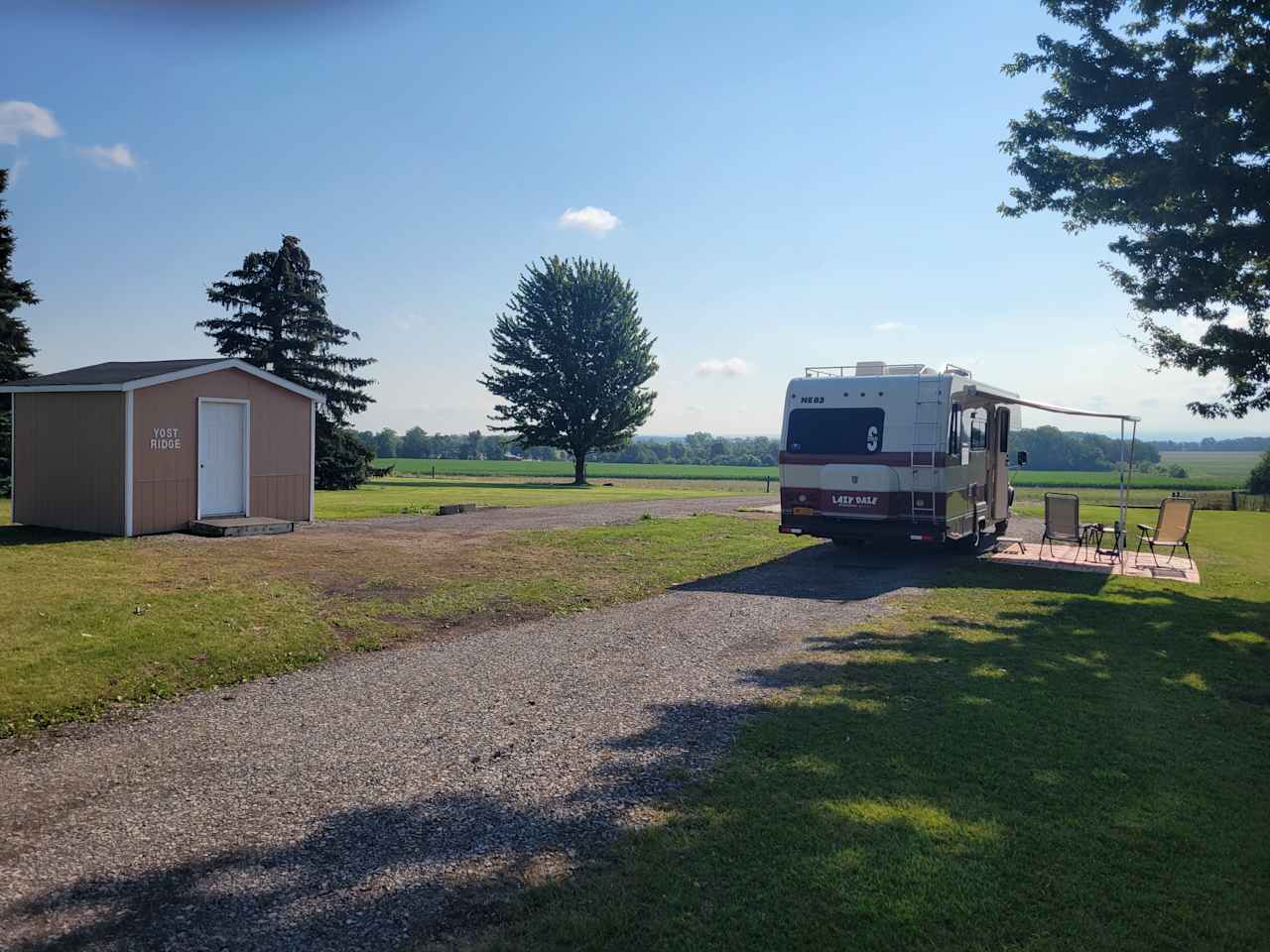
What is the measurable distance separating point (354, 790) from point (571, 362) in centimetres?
4265

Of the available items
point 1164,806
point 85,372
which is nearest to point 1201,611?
point 1164,806

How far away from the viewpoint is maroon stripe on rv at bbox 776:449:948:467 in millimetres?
13000

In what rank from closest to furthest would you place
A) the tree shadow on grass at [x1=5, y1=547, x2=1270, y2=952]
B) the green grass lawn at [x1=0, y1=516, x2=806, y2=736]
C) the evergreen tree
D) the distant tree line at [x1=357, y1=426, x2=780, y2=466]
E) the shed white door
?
the tree shadow on grass at [x1=5, y1=547, x2=1270, y2=952]
the green grass lawn at [x1=0, y1=516, x2=806, y2=736]
the shed white door
the evergreen tree
the distant tree line at [x1=357, y1=426, x2=780, y2=466]

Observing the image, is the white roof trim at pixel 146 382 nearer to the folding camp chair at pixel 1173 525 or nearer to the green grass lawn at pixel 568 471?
the folding camp chair at pixel 1173 525

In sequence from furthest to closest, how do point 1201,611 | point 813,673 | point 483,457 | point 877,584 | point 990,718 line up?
point 483,457 → point 877,584 → point 1201,611 → point 813,673 → point 990,718

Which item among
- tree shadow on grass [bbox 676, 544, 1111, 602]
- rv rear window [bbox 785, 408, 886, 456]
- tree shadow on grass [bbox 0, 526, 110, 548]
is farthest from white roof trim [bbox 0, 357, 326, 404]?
rv rear window [bbox 785, 408, 886, 456]

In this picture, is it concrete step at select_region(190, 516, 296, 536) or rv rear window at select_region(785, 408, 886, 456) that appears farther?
concrete step at select_region(190, 516, 296, 536)

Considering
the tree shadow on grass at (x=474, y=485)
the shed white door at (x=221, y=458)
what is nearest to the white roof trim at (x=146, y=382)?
the shed white door at (x=221, y=458)

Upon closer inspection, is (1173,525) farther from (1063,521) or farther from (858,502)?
(858,502)

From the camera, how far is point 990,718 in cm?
614

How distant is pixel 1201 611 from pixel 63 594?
1310cm

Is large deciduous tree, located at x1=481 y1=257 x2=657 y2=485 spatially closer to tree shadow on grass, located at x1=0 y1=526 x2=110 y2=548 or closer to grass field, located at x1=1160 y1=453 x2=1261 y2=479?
tree shadow on grass, located at x1=0 y1=526 x2=110 y2=548

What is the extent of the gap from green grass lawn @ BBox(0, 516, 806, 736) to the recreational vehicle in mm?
1993

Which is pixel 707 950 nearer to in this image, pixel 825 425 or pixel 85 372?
pixel 825 425
